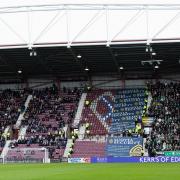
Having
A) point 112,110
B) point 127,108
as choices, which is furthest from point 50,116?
point 127,108

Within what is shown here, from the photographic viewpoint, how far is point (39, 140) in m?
56.0

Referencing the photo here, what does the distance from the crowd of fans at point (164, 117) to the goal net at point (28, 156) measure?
9.77m

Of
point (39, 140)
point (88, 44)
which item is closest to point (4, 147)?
point (39, 140)

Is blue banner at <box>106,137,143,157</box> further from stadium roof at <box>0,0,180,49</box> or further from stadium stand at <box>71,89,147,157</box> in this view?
stadium roof at <box>0,0,180,49</box>

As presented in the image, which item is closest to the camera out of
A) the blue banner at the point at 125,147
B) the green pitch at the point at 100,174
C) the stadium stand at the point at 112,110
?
the green pitch at the point at 100,174

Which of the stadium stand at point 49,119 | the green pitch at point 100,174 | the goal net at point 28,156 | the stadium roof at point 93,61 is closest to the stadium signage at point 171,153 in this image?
the stadium stand at point 49,119

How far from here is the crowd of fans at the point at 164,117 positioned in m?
51.3

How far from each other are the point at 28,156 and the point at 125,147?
936cm

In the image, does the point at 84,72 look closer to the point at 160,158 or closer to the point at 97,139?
the point at 97,139

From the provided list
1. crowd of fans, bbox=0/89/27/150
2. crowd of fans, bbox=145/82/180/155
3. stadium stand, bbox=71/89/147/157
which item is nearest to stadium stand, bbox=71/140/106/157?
stadium stand, bbox=71/89/147/157

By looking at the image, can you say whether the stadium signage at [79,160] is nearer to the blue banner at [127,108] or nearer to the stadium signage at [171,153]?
the stadium signage at [171,153]

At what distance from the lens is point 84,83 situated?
67562 mm

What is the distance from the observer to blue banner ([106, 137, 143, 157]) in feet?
173

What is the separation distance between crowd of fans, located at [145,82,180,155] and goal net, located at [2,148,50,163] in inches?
385
